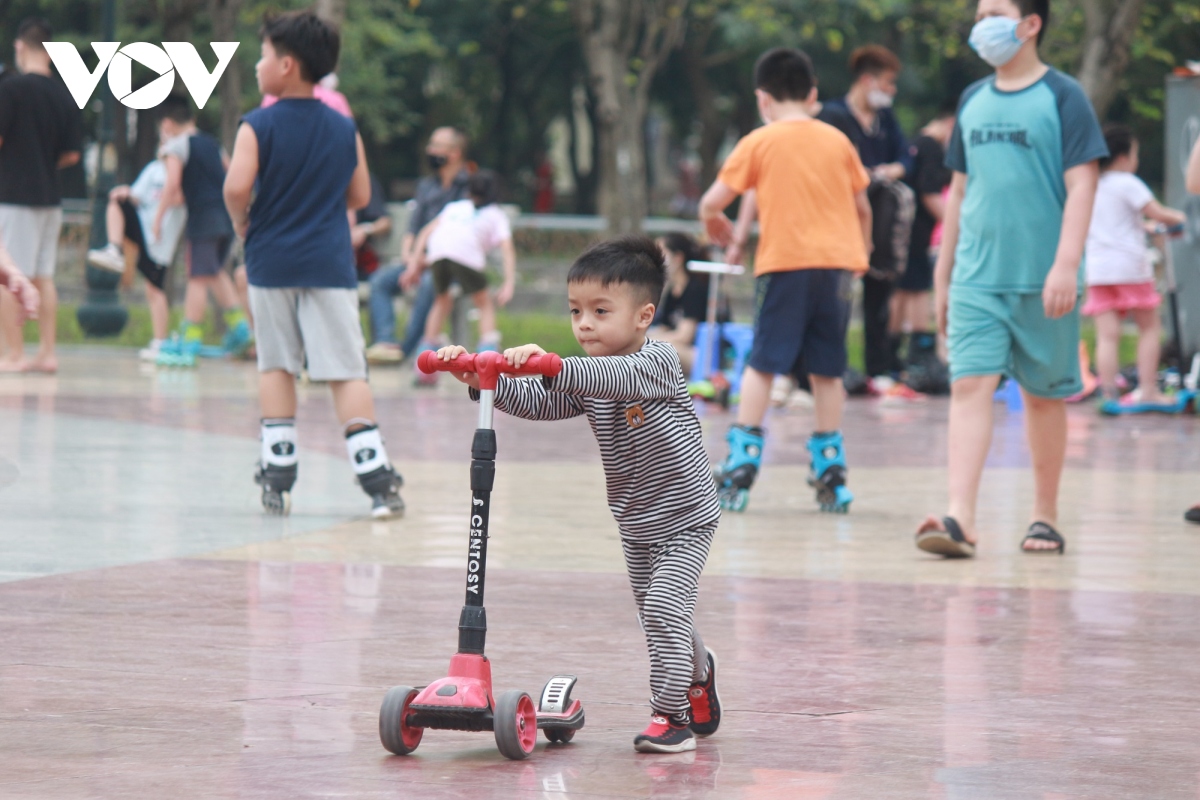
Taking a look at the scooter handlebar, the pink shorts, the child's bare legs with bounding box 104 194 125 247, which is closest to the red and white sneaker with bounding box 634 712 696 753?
the scooter handlebar

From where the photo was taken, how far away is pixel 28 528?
7.04 m

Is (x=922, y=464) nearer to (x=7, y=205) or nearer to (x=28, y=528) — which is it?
(x=28, y=528)

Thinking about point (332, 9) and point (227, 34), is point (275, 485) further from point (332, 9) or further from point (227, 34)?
point (227, 34)

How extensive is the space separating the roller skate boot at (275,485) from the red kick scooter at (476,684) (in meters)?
3.84

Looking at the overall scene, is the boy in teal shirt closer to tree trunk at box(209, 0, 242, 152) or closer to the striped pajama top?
the striped pajama top

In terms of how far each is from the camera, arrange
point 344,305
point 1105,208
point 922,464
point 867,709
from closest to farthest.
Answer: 1. point 867,709
2. point 344,305
3. point 922,464
4. point 1105,208

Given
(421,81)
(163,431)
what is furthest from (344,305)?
(421,81)

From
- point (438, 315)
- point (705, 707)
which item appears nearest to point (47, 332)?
point (438, 315)

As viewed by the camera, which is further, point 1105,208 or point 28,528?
point 1105,208

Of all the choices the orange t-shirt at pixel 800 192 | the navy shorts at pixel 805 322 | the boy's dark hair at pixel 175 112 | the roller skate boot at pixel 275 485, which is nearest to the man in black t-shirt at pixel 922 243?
the boy's dark hair at pixel 175 112

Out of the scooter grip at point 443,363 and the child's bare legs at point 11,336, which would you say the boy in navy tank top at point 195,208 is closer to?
the child's bare legs at point 11,336

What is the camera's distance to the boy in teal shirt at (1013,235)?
6777mm

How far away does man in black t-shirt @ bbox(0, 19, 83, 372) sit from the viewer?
42.4 feet

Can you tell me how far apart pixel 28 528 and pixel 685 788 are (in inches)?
163
